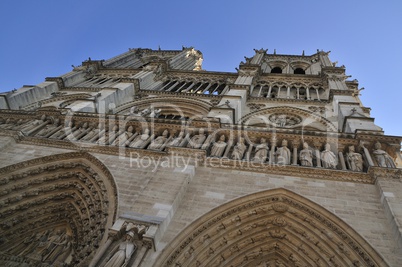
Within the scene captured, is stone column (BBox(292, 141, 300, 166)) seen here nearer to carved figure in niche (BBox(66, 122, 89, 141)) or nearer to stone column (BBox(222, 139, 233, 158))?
stone column (BBox(222, 139, 233, 158))

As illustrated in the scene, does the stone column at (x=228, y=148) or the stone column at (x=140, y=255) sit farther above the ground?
the stone column at (x=228, y=148)

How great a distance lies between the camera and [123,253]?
5633 millimetres

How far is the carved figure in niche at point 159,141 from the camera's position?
31.8 feet

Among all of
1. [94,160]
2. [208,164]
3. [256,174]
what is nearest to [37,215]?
[94,160]

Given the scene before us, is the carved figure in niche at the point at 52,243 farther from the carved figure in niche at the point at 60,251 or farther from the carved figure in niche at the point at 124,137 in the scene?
the carved figure in niche at the point at 124,137

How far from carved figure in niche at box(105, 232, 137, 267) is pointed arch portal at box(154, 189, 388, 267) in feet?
2.00

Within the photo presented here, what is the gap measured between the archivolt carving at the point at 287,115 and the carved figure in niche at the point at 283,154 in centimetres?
389

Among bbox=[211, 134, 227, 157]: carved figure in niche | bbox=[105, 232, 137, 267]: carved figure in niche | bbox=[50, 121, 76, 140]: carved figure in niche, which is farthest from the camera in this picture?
bbox=[50, 121, 76, 140]: carved figure in niche

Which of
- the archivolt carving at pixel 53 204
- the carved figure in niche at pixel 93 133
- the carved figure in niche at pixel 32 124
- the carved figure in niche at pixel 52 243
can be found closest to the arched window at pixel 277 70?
the carved figure in niche at pixel 93 133

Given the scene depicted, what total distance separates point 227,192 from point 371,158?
404cm

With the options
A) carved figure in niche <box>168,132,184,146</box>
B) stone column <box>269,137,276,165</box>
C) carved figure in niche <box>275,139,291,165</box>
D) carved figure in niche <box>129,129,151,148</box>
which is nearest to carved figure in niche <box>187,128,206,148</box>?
carved figure in niche <box>168,132,184,146</box>

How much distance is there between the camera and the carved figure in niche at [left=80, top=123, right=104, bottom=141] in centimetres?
1052

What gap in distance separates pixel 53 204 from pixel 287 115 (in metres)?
9.77

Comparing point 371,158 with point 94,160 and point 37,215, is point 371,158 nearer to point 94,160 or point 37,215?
point 94,160
